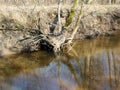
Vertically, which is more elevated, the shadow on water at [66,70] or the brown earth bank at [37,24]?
the brown earth bank at [37,24]

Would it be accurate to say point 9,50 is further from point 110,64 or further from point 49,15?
point 110,64

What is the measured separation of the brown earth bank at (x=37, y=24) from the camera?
15.1 meters

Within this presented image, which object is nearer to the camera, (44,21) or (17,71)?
(17,71)

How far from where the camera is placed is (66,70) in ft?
41.8

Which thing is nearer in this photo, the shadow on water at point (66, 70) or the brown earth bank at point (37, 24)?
the shadow on water at point (66, 70)

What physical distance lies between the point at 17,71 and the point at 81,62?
3.01 meters

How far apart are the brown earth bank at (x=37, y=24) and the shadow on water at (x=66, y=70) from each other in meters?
0.73

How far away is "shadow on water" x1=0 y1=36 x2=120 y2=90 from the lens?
10992 millimetres

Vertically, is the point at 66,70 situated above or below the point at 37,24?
below

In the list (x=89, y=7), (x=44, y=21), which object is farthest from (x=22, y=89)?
(x=89, y=7)

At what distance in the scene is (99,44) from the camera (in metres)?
16.8

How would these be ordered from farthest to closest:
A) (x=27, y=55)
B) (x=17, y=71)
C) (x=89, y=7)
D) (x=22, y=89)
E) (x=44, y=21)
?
(x=89, y=7) → (x=44, y=21) → (x=27, y=55) → (x=17, y=71) → (x=22, y=89)

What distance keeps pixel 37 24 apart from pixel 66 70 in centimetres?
402

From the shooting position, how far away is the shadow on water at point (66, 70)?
11.0 meters
